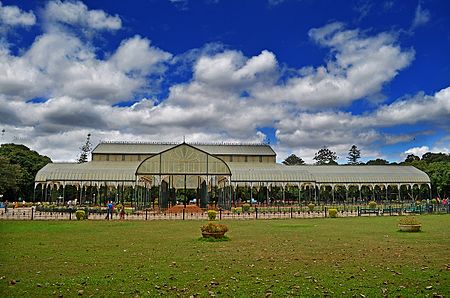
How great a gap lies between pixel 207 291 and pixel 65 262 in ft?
20.0

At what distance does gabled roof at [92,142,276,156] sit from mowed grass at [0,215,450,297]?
67949mm

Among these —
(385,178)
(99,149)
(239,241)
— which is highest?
(99,149)

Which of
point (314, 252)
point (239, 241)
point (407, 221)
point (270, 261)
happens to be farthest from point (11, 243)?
point (407, 221)

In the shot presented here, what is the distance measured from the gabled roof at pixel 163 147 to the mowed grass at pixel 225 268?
223ft

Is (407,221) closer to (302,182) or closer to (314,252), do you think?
(314,252)

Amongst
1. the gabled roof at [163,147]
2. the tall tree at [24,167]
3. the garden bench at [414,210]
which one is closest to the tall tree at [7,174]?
the tall tree at [24,167]

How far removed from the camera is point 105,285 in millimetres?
9969

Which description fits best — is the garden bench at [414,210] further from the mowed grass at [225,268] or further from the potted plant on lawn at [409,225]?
the mowed grass at [225,268]

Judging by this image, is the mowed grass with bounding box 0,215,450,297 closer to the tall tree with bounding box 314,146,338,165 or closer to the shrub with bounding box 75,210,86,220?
the shrub with bounding box 75,210,86,220

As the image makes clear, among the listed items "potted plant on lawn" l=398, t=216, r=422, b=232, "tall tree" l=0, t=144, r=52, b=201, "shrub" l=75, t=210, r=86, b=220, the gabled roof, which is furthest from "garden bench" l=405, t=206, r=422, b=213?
"tall tree" l=0, t=144, r=52, b=201

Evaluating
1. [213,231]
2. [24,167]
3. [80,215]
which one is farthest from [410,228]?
[24,167]

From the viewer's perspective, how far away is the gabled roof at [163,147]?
283 ft

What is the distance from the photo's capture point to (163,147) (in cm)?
9081

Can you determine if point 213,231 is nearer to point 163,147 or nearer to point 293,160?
point 163,147
